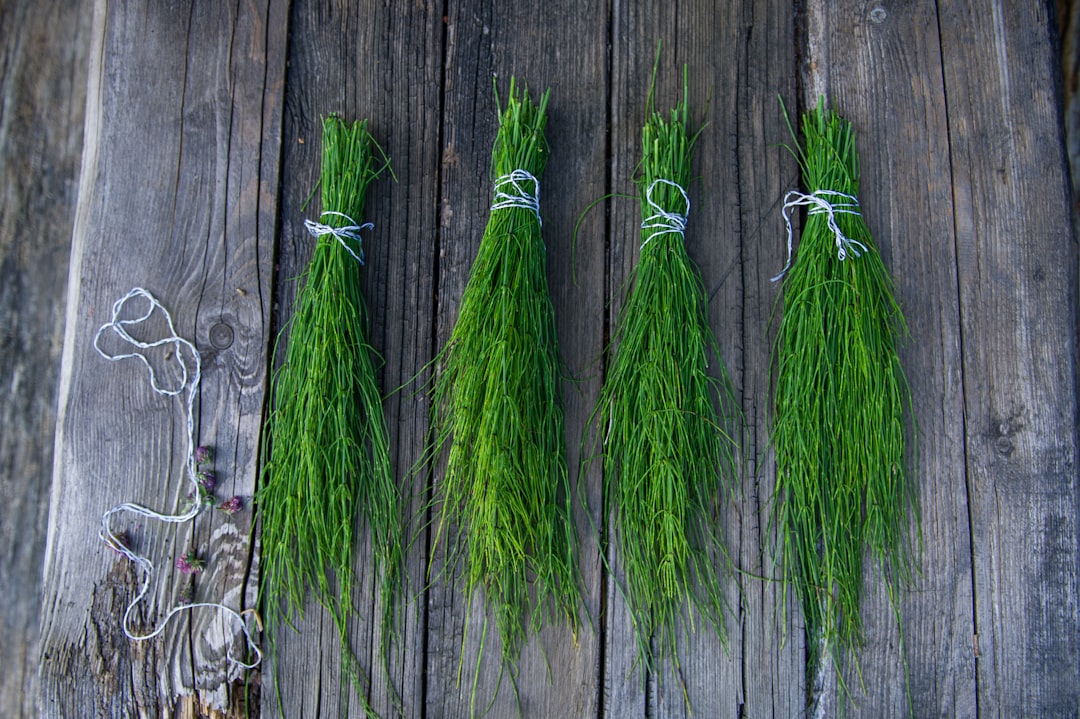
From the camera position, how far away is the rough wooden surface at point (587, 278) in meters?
1.64

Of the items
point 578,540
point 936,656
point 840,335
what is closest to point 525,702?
point 578,540

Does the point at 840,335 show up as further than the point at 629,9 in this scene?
No

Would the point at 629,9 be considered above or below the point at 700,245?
above

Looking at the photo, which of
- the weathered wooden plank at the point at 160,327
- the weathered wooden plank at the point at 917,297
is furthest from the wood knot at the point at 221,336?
the weathered wooden plank at the point at 917,297

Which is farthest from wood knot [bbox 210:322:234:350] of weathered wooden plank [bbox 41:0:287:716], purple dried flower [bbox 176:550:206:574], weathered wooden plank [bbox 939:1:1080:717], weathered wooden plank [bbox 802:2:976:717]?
weathered wooden plank [bbox 939:1:1080:717]

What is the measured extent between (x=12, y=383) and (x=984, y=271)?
2.51m

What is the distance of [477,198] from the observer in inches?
70.9

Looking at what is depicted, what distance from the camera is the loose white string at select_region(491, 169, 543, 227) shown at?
1.67 metres

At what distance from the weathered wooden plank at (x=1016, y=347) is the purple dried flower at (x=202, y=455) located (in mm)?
1815

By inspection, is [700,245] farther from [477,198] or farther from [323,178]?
[323,178]

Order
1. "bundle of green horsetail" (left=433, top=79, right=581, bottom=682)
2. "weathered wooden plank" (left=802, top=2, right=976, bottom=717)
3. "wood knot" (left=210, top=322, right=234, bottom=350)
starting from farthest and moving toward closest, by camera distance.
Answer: "wood knot" (left=210, top=322, right=234, bottom=350) → "weathered wooden plank" (left=802, top=2, right=976, bottom=717) → "bundle of green horsetail" (left=433, top=79, right=581, bottom=682)

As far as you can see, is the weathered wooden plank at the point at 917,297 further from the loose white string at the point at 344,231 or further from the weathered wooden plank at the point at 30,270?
the weathered wooden plank at the point at 30,270

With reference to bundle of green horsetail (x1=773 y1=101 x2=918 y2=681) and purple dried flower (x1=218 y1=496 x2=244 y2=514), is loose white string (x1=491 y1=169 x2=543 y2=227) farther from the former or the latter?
purple dried flower (x1=218 y1=496 x2=244 y2=514)

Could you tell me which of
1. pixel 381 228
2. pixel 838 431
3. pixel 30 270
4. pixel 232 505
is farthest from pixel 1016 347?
pixel 30 270
